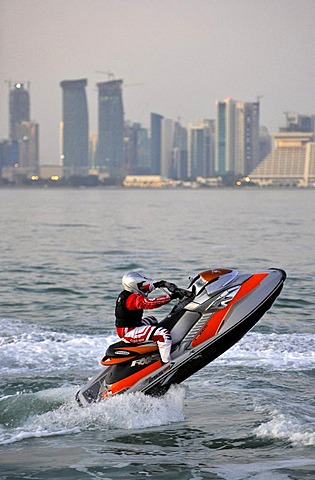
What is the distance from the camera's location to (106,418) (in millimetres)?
9086

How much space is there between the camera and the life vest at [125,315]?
9133 millimetres

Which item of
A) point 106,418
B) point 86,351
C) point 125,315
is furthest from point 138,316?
point 86,351

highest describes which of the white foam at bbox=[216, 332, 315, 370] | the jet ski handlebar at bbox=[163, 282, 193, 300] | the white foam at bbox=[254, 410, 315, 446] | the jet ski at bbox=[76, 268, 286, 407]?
the jet ski handlebar at bbox=[163, 282, 193, 300]

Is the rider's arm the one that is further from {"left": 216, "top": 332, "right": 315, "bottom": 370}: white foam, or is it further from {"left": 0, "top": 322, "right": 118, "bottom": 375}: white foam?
{"left": 216, "top": 332, "right": 315, "bottom": 370}: white foam

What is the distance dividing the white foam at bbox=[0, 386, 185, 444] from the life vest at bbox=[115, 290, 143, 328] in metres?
0.65

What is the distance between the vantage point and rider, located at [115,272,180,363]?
9.00m

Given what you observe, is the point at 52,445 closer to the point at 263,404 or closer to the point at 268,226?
the point at 263,404

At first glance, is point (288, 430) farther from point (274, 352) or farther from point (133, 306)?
point (274, 352)

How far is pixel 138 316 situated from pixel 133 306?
16 centimetres

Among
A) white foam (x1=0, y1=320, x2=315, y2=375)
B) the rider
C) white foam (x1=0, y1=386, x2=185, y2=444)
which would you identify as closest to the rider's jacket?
the rider

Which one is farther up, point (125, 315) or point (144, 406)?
point (125, 315)

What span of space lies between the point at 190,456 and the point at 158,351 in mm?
1168

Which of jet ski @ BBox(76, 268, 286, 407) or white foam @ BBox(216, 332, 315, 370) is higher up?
jet ski @ BBox(76, 268, 286, 407)

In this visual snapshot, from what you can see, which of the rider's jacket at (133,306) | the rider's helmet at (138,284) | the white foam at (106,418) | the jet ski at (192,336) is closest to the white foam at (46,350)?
the white foam at (106,418)
